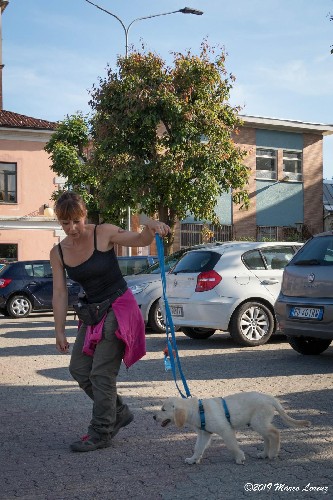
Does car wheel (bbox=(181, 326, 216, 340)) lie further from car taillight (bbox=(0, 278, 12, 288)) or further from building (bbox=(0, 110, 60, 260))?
building (bbox=(0, 110, 60, 260))

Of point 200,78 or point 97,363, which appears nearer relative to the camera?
point 97,363

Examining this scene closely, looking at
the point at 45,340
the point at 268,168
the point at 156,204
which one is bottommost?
the point at 45,340

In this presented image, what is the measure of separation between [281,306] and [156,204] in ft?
39.7

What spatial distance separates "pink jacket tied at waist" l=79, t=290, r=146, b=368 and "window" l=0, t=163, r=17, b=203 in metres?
31.6

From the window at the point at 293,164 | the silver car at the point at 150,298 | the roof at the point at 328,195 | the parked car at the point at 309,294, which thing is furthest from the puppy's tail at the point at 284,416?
the roof at the point at 328,195

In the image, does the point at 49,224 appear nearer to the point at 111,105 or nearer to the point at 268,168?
the point at 268,168

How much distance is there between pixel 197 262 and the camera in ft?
38.8

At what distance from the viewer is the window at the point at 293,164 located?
125 feet

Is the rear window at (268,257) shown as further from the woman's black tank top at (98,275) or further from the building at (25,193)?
the building at (25,193)

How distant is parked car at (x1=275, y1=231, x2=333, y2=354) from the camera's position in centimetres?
928

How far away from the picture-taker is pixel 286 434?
6016 millimetres

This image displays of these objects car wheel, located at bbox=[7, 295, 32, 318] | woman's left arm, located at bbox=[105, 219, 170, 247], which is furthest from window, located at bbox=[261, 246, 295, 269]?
car wheel, located at bbox=[7, 295, 32, 318]

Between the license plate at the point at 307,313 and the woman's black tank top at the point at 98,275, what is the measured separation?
13.9ft

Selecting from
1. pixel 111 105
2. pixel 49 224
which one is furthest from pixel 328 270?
pixel 49 224
